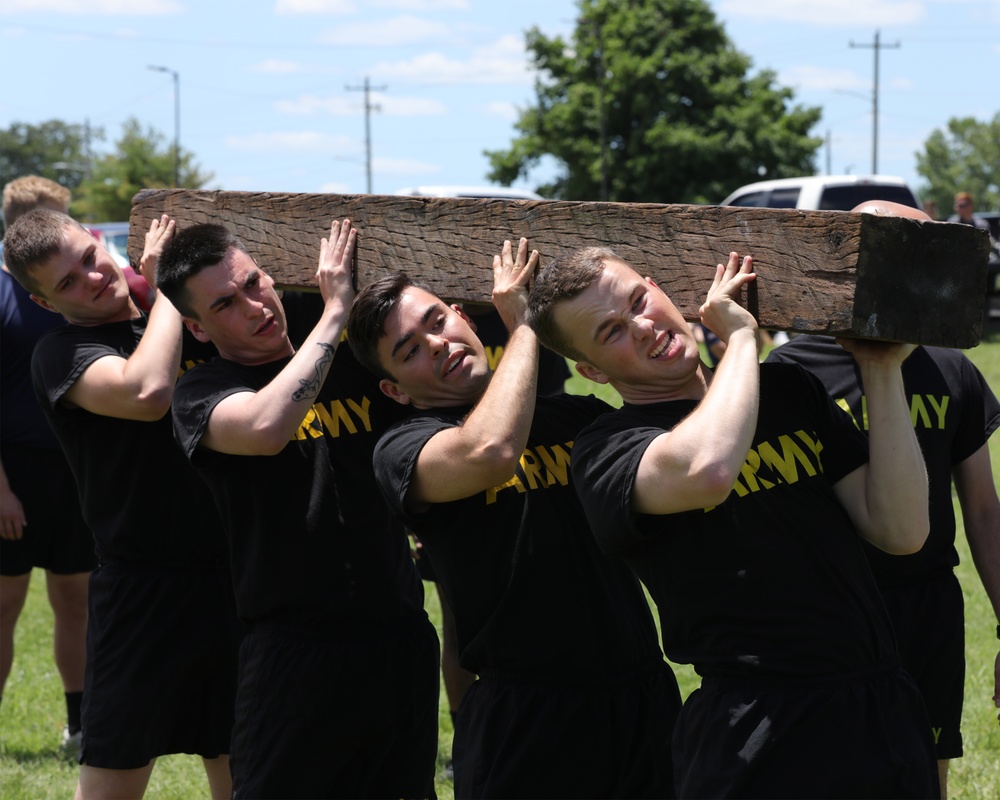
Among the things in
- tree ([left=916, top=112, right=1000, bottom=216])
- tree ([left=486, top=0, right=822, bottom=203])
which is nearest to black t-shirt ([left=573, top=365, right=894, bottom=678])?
tree ([left=486, top=0, right=822, bottom=203])

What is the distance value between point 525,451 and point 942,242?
1053 mm

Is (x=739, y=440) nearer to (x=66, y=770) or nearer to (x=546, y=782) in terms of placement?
(x=546, y=782)

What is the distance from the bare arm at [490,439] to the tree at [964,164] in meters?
114

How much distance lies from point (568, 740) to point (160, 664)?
1.49 metres

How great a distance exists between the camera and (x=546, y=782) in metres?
2.85

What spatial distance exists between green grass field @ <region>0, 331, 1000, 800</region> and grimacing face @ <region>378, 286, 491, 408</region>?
7.20 ft

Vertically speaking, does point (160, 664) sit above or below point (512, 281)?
below

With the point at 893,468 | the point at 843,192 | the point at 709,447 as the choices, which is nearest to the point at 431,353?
the point at 709,447

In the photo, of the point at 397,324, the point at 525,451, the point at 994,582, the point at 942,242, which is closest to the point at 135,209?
the point at 397,324

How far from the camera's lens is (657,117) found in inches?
1716

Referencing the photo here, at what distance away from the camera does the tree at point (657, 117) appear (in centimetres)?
4191

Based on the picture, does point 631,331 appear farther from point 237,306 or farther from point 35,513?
point 35,513

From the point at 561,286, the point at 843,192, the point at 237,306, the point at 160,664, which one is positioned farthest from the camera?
the point at 843,192

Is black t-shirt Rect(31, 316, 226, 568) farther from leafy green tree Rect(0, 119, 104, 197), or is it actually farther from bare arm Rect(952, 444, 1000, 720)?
leafy green tree Rect(0, 119, 104, 197)
